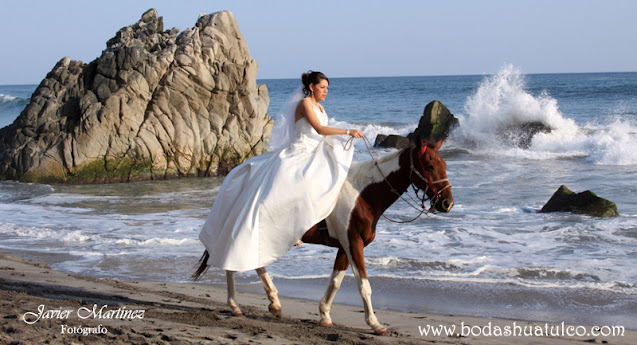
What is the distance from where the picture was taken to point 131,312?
5.35 m

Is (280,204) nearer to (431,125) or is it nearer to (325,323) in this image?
(325,323)

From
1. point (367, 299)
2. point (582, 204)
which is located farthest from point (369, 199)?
point (582, 204)

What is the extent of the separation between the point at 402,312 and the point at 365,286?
1576 mm

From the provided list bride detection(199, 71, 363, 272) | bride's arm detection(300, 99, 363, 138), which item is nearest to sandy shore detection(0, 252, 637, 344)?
bride detection(199, 71, 363, 272)

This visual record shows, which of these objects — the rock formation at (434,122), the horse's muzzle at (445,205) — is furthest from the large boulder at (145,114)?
the horse's muzzle at (445,205)

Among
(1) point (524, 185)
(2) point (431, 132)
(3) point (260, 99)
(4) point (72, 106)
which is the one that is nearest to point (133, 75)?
(4) point (72, 106)

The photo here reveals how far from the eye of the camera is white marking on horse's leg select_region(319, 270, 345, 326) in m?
5.34

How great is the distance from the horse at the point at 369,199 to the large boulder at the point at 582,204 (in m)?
7.68

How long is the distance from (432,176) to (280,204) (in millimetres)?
1323

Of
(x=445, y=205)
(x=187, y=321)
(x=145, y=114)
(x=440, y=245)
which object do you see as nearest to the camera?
(x=445, y=205)

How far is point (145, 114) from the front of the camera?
748 inches

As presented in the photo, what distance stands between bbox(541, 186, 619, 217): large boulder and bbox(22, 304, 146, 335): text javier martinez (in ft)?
30.3

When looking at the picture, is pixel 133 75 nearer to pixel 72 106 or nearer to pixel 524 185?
pixel 72 106

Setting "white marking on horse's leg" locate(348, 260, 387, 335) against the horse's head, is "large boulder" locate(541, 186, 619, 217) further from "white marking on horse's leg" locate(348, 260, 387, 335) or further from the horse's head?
"white marking on horse's leg" locate(348, 260, 387, 335)
